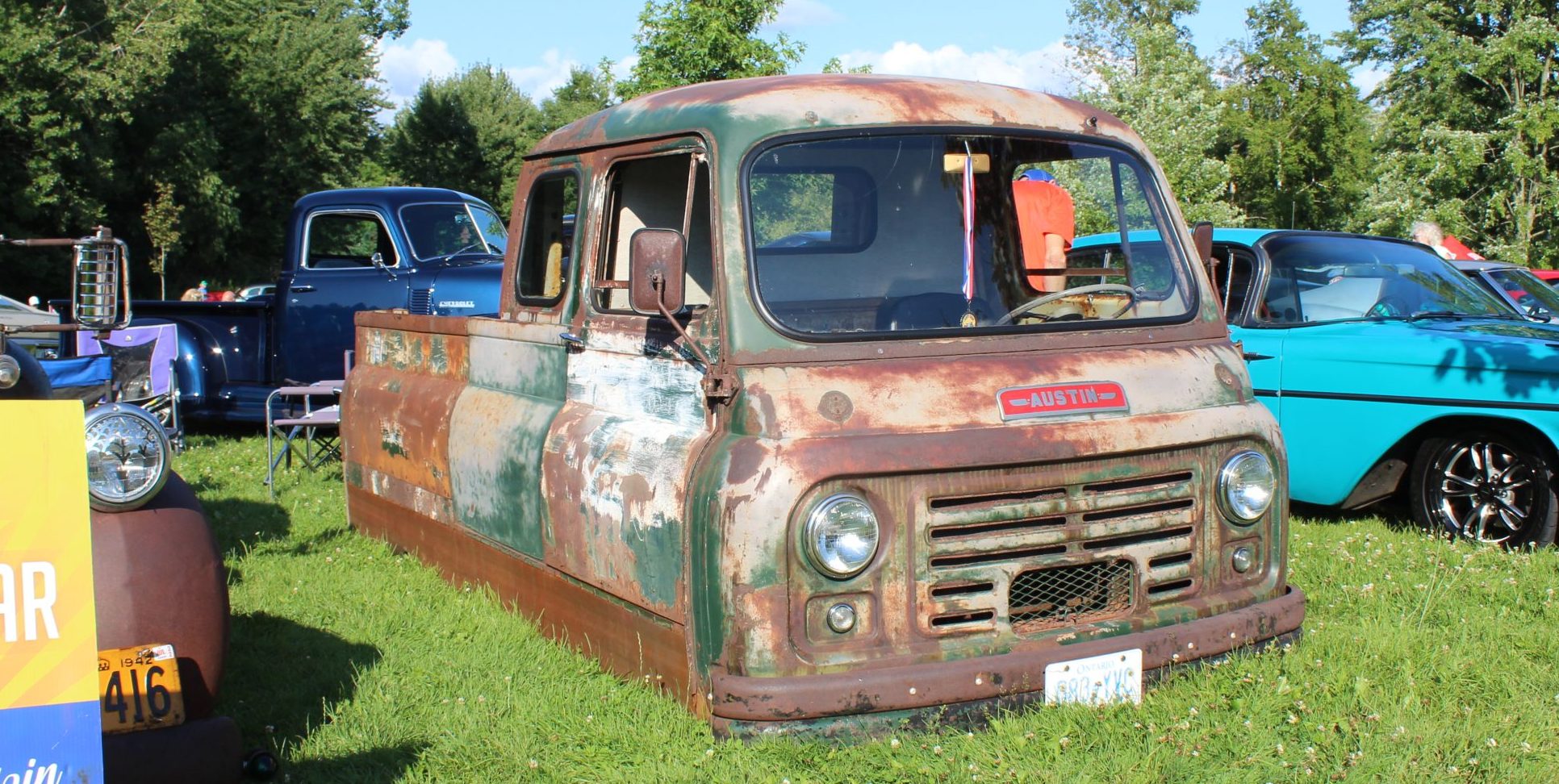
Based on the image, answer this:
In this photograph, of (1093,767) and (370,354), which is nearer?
(1093,767)

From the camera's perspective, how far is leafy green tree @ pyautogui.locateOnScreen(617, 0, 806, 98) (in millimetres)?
21312

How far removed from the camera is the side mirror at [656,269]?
399 centimetres

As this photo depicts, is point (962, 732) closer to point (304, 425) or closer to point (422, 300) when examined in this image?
point (304, 425)

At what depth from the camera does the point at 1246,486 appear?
429 centimetres

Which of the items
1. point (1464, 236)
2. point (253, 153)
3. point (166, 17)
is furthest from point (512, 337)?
point (253, 153)

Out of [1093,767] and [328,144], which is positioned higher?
[328,144]

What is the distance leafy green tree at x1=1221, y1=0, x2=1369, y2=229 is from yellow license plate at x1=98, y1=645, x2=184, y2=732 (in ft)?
114

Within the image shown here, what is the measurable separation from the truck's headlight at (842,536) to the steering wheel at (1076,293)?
0.93 meters

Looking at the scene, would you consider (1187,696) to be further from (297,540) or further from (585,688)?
(297,540)

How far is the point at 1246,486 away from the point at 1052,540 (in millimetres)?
770

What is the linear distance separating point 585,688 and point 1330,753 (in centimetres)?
230

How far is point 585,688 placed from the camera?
14.9 ft

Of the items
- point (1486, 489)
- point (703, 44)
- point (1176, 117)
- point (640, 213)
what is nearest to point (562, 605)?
point (640, 213)

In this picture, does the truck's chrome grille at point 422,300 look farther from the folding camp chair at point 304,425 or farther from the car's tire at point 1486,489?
the car's tire at point 1486,489
